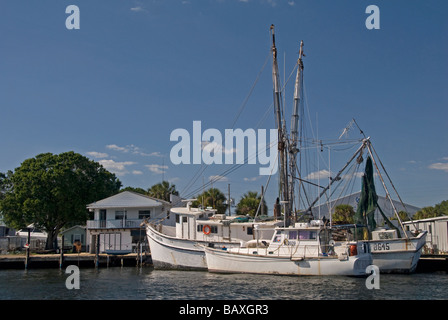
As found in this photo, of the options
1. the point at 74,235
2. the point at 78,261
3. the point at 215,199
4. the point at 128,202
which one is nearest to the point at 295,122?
the point at 215,199

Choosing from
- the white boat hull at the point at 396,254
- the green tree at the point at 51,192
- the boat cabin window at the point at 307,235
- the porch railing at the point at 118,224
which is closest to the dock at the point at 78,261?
the porch railing at the point at 118,224

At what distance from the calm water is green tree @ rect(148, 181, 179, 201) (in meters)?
31.7

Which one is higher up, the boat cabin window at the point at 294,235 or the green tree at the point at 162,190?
the green tree at the point at 162,190

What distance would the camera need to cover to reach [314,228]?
1228 inches

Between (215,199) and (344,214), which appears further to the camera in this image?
(215,199)

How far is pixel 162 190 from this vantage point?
66.4m

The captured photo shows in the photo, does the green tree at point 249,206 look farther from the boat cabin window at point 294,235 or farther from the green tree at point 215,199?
the boat cabin window at point 294,235

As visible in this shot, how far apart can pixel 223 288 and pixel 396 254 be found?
44.3ft

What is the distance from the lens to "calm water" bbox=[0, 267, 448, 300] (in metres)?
23.4

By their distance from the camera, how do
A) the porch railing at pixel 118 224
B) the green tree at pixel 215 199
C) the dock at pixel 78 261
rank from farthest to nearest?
the green tree at pixel 215 199, the porch railing at pixel 118 224, the dock at pixel 78 261

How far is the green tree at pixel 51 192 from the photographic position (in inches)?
2013

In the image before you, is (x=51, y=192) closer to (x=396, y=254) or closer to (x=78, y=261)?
(x=78, y=261)

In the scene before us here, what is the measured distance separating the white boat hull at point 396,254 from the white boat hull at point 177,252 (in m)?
11.1

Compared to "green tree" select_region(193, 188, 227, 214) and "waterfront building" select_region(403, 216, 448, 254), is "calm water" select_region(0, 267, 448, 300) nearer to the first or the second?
"waterfront building" select_region(403, 216, 448, 254)
